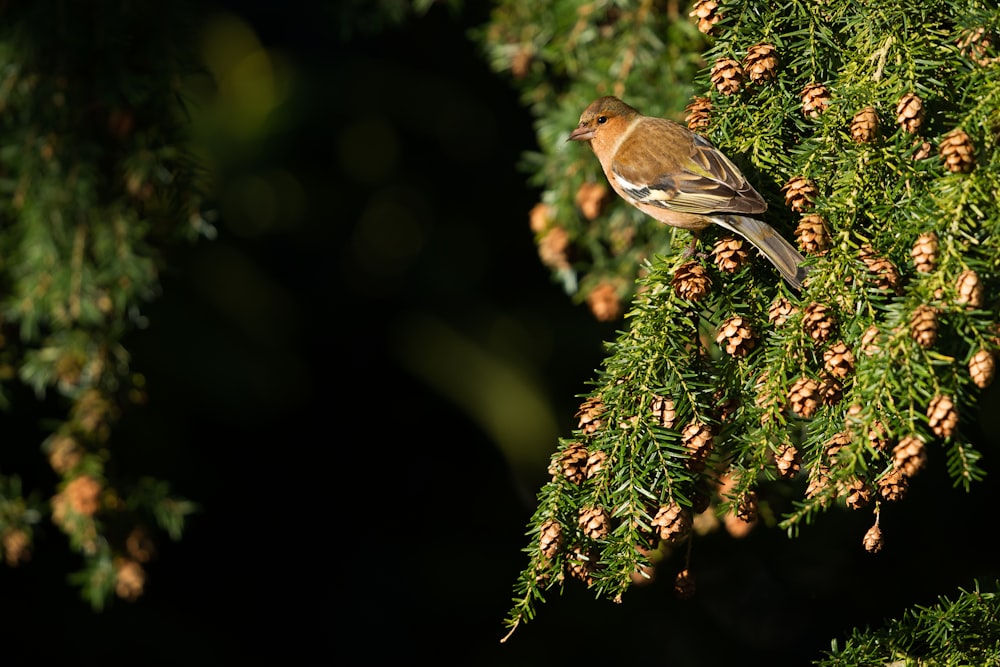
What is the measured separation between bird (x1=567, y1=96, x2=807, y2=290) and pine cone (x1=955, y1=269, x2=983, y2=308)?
520 millimetres

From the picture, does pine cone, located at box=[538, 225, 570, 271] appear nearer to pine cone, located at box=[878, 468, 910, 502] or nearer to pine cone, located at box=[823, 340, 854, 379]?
pine cone, located at box=[823, 340, 854, 379]

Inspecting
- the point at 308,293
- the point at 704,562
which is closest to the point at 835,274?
the point at 704,562

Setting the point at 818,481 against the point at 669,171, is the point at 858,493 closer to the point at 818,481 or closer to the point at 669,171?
the point at 818,481

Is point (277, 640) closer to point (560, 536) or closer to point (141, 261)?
point (141, 261)

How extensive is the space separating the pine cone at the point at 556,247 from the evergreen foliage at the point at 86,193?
1079 mm

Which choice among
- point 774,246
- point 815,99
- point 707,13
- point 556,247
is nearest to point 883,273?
point 774,246

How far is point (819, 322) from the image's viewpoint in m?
1.81

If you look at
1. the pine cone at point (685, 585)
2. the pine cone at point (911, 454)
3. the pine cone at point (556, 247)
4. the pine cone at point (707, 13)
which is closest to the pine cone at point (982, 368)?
the pine cone at point (911, 454)

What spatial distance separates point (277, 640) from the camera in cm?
479

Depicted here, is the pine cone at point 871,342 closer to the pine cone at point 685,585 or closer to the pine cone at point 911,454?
the pine cone at point 911,454

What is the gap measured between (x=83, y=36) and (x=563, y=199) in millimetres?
1554

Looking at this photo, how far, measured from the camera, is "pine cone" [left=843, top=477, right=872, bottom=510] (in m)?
1.76

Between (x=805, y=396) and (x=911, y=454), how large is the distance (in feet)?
0.78

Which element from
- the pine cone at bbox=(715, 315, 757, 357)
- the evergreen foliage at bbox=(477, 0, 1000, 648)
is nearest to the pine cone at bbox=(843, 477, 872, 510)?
the evergreen foliage at bbox=(477, 0, 1000, 648)
